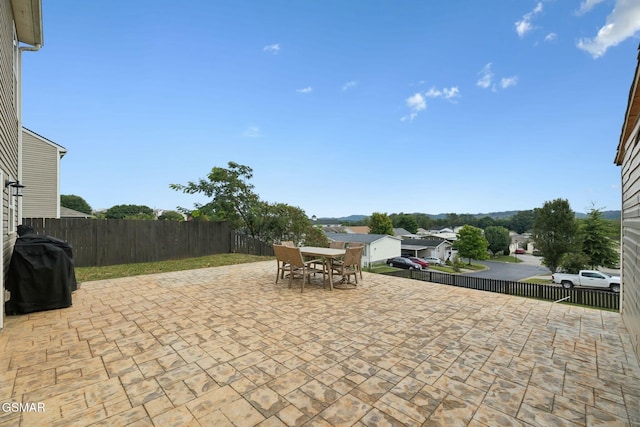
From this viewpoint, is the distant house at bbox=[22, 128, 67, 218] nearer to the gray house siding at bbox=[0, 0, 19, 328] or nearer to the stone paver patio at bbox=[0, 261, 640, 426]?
the gray house siding at bbox=[0, 0, 19, 328]

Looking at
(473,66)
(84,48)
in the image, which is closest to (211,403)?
(84,48)

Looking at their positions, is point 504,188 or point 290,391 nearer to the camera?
point 290,391

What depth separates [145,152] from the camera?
13.6 m

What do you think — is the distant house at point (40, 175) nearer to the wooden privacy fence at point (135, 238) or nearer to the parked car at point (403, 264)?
the wooden privacy fence at point (135, 238)

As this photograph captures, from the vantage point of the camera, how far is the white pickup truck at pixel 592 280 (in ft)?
47.0

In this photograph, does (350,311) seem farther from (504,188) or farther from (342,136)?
(504,188)

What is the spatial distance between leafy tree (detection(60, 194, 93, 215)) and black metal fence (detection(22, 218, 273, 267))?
48.0m

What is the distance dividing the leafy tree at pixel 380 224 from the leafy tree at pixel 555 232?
69.9ft

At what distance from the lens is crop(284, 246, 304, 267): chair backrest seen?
504 centimetres

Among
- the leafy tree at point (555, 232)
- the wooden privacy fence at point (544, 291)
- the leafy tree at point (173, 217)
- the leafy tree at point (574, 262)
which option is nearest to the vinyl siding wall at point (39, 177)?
the leafy tree at point (173, 217)

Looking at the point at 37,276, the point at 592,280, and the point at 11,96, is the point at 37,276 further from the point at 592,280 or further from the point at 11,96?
the point at 592,280

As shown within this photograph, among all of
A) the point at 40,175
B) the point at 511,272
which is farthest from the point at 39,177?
the point at 511,272

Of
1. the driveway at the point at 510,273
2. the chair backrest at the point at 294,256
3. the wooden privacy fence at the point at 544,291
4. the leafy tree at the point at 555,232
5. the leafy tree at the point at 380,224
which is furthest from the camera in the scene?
the leafy tree at the point at 380,224

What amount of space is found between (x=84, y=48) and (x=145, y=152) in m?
6.41
